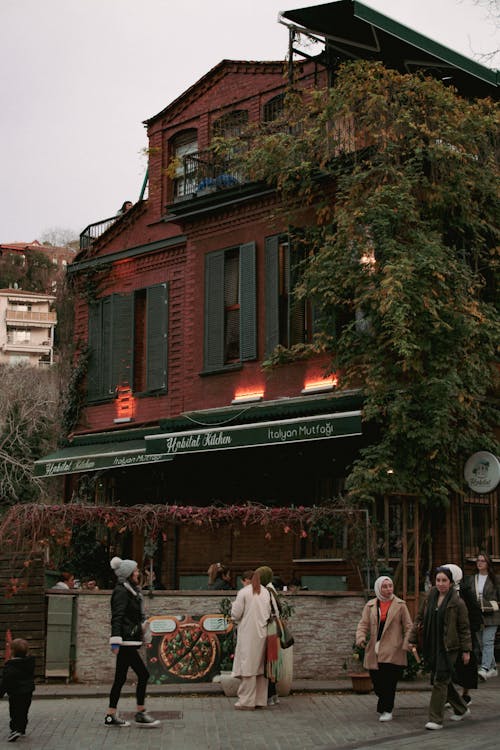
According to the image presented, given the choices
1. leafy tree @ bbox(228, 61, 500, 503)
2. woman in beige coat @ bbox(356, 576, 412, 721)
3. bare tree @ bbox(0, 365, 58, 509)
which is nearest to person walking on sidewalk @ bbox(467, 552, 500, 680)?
leafy tree @ bbox(228, 61, 500, 503)

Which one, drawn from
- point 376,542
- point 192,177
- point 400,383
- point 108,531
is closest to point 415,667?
point 376,542

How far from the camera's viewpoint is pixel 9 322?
10788 centimetres

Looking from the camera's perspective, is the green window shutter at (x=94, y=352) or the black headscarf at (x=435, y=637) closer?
the black headscarf at (x=435, y=637)

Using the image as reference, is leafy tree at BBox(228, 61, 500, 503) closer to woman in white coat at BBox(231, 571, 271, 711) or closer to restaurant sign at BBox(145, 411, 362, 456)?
restaurant sign at BBox(145, 411, 362, 456)

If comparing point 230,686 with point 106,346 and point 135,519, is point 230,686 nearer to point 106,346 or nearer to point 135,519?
point 135,519

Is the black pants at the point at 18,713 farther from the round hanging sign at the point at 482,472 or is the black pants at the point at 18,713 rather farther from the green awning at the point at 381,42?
the green awning at the point at 381,42

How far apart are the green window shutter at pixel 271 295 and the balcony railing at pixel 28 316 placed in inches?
3451

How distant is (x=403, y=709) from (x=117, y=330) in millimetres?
13701

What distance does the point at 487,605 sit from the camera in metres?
16.5

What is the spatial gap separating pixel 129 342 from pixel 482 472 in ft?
31.2

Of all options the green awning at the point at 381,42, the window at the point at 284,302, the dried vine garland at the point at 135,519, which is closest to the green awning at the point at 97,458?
the window at the point at 284,302

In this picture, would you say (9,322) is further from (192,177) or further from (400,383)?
(400,383)

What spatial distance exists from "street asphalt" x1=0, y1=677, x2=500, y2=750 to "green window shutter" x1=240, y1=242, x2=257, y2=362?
7871mm

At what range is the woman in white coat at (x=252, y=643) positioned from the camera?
43.3ft
